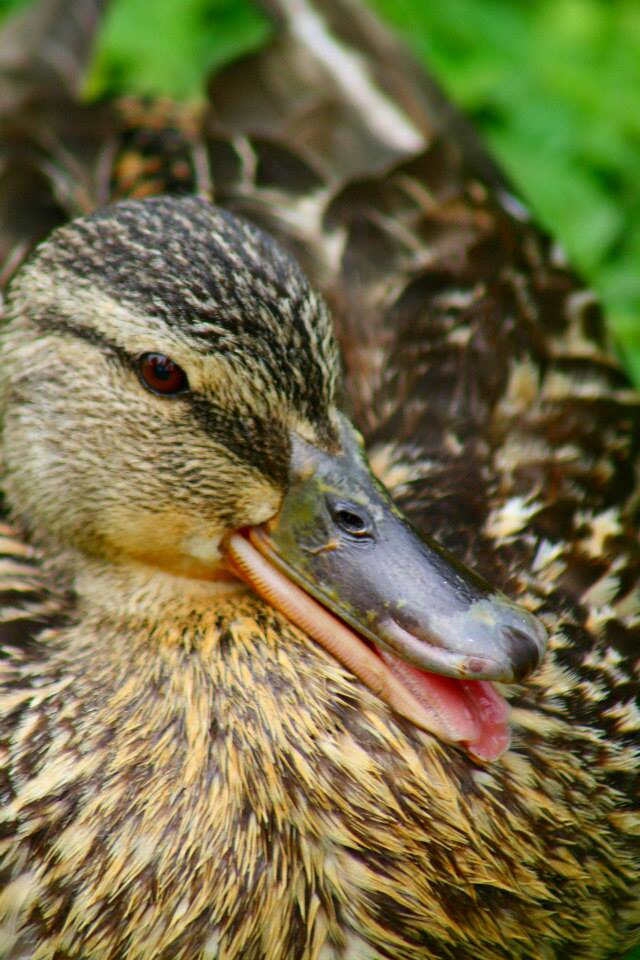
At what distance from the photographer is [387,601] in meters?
2.16

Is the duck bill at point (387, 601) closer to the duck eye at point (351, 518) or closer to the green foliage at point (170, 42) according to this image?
the duck eye at point (351, 518)

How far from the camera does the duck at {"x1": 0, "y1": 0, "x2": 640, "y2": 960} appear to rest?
7.13 ft

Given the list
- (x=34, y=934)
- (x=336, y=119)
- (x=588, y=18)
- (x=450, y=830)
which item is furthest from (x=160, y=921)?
(x=588, y=18)

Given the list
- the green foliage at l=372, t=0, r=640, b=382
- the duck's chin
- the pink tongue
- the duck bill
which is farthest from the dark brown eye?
the green foliage at l=372, t=0, r=640, b=382

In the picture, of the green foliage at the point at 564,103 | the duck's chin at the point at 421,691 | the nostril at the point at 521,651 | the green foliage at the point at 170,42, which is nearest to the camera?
the nostril at the point at 521,651

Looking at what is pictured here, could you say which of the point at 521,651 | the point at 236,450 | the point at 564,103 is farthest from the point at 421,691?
the point at 564,103

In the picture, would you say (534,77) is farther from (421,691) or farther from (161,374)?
(421,691)

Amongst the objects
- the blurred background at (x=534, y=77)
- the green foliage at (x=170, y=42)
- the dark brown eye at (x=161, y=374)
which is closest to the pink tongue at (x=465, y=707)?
the dark brown eye at (x=161, y=374)

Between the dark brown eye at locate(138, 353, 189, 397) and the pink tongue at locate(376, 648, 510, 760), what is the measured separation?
56cm

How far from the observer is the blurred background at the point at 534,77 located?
13.3 ft

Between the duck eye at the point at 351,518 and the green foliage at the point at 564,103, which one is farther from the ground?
the green foliage at the point at 564,103

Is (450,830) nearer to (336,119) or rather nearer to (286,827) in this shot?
(286,827)

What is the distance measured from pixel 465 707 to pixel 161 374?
719mm

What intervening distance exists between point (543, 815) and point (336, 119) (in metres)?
1.83
